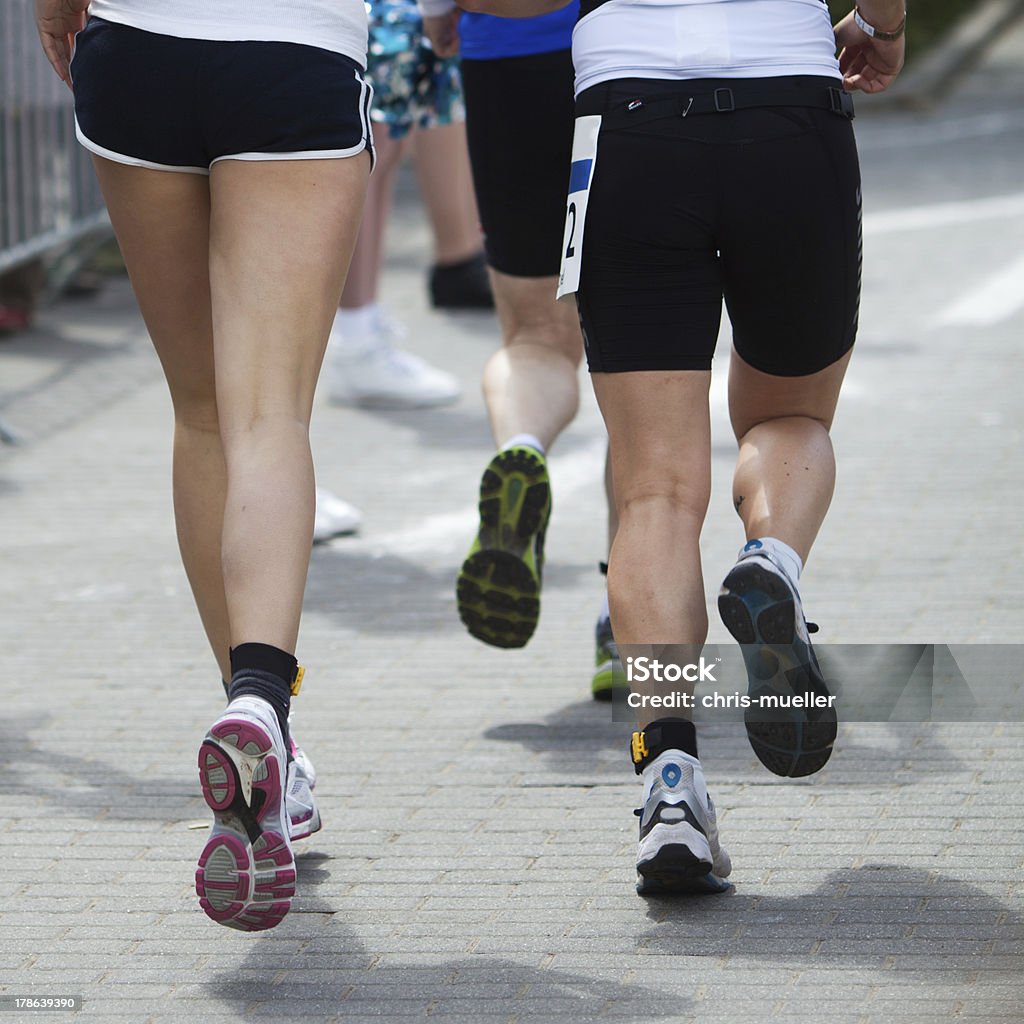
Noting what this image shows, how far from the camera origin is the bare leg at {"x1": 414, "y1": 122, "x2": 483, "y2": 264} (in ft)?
28.5

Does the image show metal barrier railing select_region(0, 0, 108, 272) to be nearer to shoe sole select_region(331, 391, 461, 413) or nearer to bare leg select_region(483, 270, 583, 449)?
shoe sole select_region(331, 391, 461, 413)

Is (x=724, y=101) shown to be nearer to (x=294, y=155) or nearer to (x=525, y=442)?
(x=294, y=155)

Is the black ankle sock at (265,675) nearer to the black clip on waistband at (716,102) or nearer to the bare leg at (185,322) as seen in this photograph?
the bare leg at (185,322)

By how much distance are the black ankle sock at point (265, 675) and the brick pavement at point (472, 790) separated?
42cm

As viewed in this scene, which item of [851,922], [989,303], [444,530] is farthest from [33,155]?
[851,922]

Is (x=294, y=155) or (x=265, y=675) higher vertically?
(x=294, y=155)

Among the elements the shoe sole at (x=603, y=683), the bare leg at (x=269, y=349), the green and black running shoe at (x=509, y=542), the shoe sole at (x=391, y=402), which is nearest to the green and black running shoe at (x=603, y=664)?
the shoe sole at (x=603, y=683)

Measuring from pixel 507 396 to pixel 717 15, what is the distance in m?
1.34

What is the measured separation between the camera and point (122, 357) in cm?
869

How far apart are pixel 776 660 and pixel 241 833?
86cm

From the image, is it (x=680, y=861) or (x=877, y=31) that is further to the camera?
(x=877, y=31)

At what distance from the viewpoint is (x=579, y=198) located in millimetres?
3092

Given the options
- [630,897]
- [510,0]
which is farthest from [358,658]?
[510,0]

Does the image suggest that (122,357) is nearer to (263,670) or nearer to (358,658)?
(358,658)
